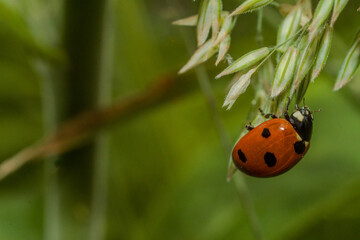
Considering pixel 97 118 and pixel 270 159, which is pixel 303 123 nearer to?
pixel 270 159

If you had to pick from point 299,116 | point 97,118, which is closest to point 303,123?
point 299,116

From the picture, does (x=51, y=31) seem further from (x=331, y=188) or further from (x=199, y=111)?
(x=331, y=188)

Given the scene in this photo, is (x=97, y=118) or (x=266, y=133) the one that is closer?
(x=266, y=133)

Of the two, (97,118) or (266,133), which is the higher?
(97,118)

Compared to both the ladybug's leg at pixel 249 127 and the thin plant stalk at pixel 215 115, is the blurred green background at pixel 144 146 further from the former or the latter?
the ladybug's leg at pixel 249 127

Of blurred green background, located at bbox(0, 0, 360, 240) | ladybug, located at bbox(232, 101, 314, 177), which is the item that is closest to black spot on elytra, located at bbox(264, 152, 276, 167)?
ladybug, located at bbox(232, 101, 314, 177)

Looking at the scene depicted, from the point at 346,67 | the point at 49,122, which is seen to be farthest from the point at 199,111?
the point at 346,67

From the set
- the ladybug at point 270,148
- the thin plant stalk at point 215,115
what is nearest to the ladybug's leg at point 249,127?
the ladybug at point 270,148
